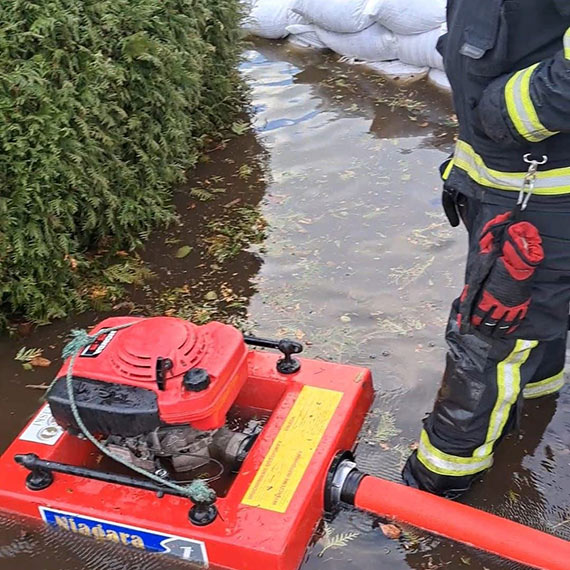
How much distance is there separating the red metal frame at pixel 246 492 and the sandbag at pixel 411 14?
3.70 meters

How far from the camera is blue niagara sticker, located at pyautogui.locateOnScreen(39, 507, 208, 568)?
7.93ft

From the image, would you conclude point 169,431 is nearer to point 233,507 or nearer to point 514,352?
point 233,507

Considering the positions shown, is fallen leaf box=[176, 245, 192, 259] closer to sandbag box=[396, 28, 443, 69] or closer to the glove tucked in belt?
the glove tucked in belt

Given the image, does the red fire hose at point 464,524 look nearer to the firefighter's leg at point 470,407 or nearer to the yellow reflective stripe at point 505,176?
the firefighter's leg at point 470,407

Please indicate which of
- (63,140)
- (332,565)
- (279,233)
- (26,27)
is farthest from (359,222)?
(332,565)

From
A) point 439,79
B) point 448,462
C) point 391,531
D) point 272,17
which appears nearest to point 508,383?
point 448,462

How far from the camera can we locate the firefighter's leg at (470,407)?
95.4 inches

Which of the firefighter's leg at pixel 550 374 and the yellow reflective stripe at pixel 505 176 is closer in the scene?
the yellow reflective stripe at pixel 505 176

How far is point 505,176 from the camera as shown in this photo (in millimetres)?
2266

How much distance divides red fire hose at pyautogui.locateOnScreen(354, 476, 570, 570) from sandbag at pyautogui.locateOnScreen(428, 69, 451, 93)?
4034 millimetres

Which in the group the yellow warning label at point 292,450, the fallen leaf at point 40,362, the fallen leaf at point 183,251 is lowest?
the fallen leaf at point 40,362

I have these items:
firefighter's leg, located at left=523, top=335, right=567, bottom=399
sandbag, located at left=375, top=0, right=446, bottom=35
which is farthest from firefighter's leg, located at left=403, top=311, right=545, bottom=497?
sandbag, located at left=375, top=0, right=446, bottom=35

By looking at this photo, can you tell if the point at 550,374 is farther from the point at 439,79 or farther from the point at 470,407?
the point at 439,79

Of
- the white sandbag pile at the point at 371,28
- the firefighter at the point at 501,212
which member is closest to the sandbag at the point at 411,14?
the white sandbag pile at the point at 371,28
